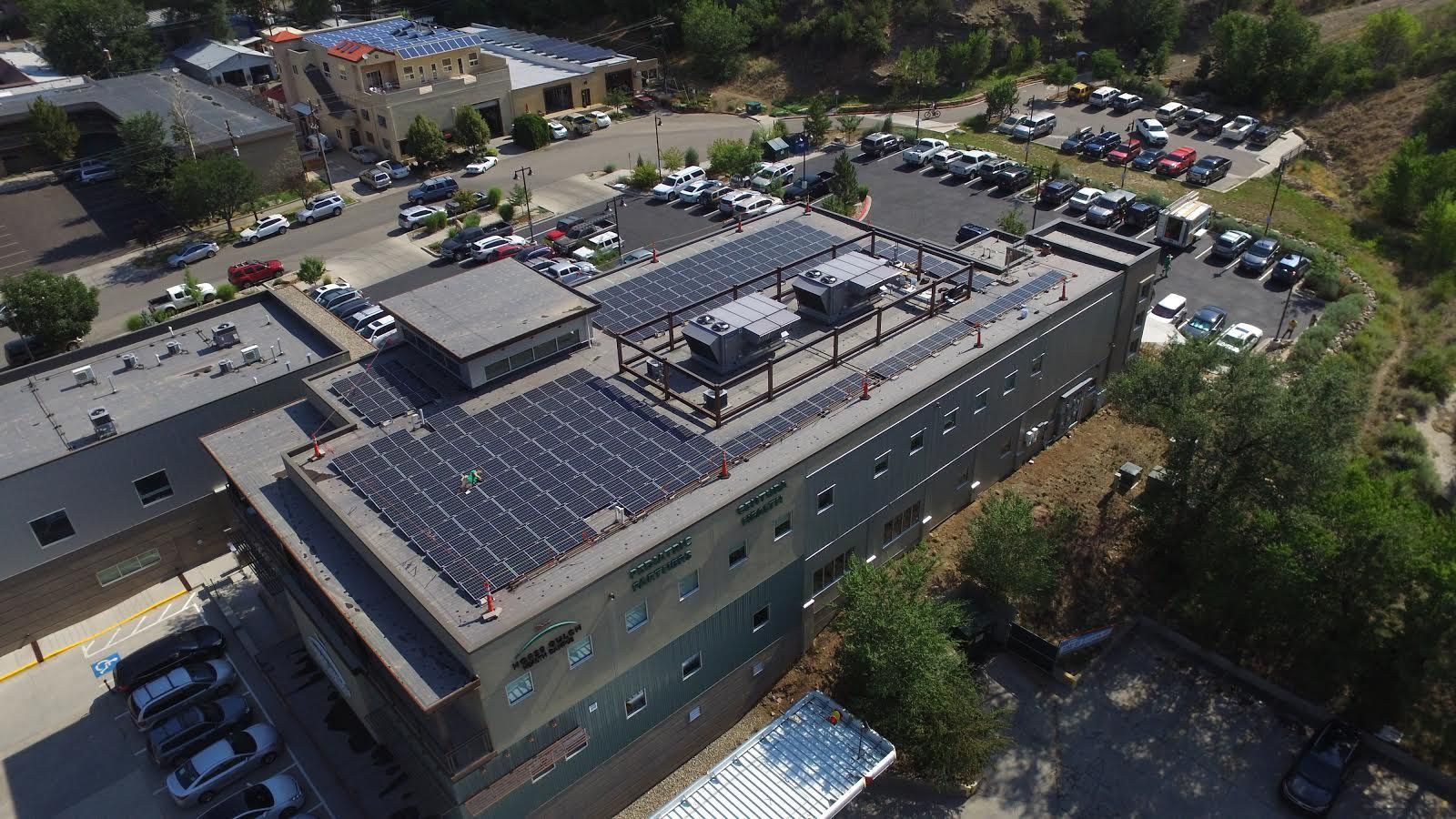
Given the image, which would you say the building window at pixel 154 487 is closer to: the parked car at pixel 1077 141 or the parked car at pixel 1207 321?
the parked car at pixel 1207 321

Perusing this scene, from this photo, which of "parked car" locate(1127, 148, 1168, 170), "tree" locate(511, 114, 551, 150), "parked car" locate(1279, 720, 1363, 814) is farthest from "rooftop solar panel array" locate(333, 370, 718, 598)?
"parked car" locate(1127, 148, 1168, 170)

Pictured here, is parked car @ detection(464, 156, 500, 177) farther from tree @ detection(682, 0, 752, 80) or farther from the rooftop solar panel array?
the rooftop solar panel array

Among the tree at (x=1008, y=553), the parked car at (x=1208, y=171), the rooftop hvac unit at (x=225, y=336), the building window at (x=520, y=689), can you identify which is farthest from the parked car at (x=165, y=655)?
the parked car at (x=1208, y=171)

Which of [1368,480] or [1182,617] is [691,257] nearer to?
[1182,617]

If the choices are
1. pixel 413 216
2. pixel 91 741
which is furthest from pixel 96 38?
pixel 91 741

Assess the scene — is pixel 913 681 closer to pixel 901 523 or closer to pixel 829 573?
pixel 829 573

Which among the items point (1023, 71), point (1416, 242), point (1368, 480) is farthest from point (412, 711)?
point (1023, 71)
